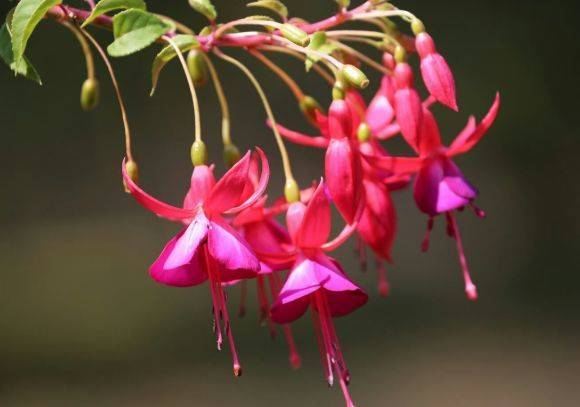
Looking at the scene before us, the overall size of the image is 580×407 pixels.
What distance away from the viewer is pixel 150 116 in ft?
9.70

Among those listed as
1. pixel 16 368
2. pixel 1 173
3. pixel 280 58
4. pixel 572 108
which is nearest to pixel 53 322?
pixel 16 368

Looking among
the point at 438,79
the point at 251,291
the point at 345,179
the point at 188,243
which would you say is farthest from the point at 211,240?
the point at 251,291

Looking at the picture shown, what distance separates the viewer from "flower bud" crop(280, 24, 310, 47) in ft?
2.05

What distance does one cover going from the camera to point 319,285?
26.3 inches

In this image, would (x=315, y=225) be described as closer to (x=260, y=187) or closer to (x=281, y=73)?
(x=260, y=187)

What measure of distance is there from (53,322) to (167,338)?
0.38 metres

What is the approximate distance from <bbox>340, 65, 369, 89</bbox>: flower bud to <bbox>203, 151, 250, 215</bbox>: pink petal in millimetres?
97

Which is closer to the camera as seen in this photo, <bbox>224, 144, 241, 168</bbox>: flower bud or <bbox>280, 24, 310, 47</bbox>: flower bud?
<bbox>280, 24, 310, 47</bbox>: flower bud

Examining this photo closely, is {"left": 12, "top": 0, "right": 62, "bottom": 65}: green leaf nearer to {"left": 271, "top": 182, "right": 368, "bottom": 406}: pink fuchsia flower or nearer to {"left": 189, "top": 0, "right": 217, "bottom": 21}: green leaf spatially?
{"left": 189, "top": 0, "right": 217, "bottom": 21}: green leaf

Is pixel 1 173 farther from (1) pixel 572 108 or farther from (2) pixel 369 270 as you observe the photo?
(1) pixel 572 108

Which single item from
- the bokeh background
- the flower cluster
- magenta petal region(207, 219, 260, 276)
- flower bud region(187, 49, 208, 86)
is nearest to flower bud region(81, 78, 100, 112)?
the flower cluster

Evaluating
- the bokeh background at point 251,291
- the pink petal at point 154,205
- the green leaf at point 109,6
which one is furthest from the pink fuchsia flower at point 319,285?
the bokeh background at point 251,291

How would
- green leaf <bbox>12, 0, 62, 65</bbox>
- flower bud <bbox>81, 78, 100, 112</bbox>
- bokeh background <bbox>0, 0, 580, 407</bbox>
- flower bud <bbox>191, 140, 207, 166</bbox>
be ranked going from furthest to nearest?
bokeh background <bbox>0, 0, 580, 407</bbox>, flower bud <bbox>81, 78, 100, 112</bbox>, flower bud <bbox>191, 140, 207, 166</bbox>, green leaf <bbox>12, 0, 62, 65</bbox>

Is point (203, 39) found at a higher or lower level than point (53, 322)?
higher
